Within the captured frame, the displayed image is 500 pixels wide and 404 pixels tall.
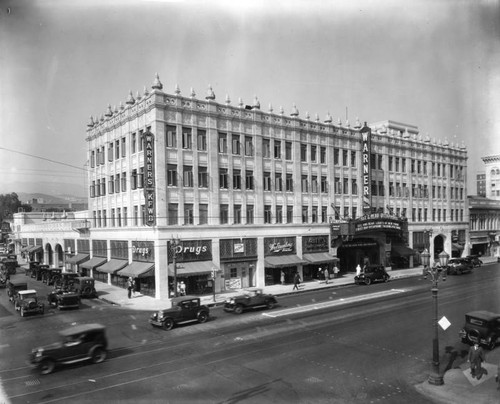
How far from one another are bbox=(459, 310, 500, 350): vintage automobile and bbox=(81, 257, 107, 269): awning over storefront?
37910 millimetres

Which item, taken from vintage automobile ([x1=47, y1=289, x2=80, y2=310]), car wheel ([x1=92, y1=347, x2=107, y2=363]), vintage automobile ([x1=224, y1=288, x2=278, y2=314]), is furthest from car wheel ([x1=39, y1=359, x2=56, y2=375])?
vintage automobile ([x1=47, y1=289, x2=80, y2=310])

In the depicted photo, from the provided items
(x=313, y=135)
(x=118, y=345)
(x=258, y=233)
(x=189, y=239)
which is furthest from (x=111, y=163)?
(x=118, y=345)

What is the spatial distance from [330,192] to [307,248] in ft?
25.2

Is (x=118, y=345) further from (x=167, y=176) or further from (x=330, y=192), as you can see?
(x=330, y=192)

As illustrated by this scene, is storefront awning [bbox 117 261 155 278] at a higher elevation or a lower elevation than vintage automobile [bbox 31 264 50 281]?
higher

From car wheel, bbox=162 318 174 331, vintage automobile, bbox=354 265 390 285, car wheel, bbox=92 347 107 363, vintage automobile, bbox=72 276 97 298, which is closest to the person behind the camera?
car wheel, bbox=92 347 107 363

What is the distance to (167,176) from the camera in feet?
126

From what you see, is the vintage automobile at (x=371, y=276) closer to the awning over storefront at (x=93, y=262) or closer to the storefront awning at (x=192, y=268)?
the storefront awning at (x=192, y=268)

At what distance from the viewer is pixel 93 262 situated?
48688 millimetres

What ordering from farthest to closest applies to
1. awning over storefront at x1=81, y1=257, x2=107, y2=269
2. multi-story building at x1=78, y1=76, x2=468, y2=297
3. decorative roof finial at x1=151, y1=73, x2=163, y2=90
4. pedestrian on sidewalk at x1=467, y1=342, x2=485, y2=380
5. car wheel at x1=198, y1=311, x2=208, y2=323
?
awning over storefront at x1=81, y1=257, x2=107, y2=269, multi-story building at x1=78, y1=76, x2=468, y2=297, decorative roof finial at x1=151, y1=73, x2=163, y2=90, car wheel at x1=198, y1=311, x2=208, y2=323, pedestrian on sidewalk at x1=467, y1=342, x2=485, y2=380

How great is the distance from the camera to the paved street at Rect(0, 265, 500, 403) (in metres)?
15.1

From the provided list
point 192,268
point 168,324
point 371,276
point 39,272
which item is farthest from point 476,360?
point 39,272

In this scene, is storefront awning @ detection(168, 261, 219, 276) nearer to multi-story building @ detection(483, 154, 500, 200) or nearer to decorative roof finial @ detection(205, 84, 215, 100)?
decorative roof finial @ detection(205, 84, 215, 100)

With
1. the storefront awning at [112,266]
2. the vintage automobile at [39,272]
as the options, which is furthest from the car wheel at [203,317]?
the vintage automobile at [39,272]
